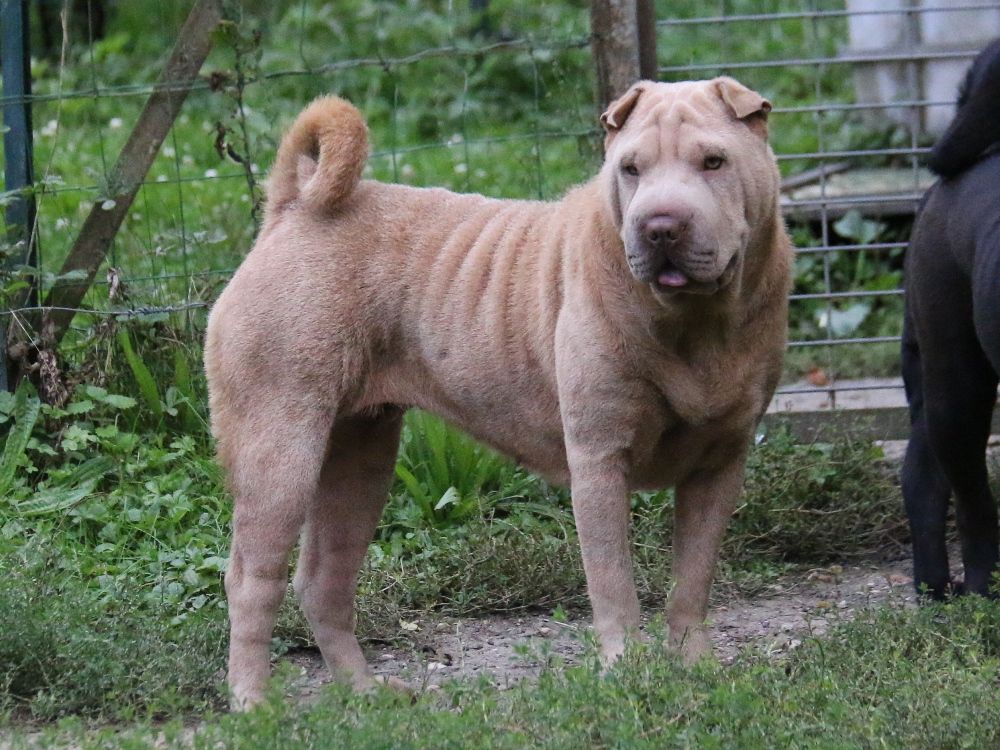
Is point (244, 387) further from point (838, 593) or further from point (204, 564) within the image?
point (838, 593)

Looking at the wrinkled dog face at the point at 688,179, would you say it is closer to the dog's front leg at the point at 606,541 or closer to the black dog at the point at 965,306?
the dog's front leg at the point at 606,541

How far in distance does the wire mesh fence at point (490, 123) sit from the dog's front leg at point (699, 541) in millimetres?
2038

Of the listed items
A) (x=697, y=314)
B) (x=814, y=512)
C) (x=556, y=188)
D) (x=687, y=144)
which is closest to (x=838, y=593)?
(x=814, y=512)

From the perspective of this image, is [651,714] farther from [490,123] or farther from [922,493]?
[490,123]

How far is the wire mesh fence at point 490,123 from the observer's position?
551 centimetres

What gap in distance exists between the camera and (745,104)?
350 centimetres

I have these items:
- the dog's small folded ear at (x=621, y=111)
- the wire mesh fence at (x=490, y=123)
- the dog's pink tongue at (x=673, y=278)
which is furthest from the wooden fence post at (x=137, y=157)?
the dog's pink tongue at (x=673, y=278)

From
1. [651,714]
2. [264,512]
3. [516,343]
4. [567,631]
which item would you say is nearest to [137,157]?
[264,512]

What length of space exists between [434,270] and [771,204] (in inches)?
37.3

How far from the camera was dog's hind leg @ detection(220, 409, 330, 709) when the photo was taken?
3893mm

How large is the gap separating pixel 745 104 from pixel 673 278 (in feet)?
1.57

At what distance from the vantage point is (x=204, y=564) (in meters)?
4.69

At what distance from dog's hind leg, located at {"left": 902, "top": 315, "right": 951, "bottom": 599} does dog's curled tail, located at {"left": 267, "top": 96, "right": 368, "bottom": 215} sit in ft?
5.89

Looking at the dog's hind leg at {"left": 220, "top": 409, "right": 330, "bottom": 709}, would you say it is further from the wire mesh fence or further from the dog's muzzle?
the wire mesh fence
